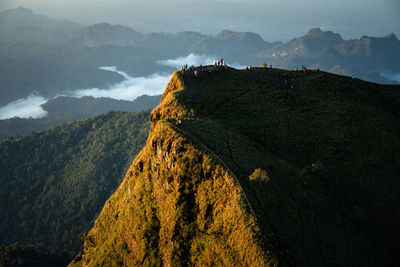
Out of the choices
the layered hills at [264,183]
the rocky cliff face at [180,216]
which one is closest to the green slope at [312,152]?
the layered hills at [264,183]

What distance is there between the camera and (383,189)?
36.2m

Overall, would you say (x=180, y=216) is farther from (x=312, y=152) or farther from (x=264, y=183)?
(x=312, y=152)

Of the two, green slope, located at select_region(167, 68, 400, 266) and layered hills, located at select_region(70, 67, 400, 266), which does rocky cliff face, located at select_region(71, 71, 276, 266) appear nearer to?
layered hills, located at select_region(70, 67, 400, 266)

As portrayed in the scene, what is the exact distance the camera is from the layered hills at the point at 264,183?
2889 cm

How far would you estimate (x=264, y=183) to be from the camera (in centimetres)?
3219

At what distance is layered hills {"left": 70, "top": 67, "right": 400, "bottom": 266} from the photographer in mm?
28891

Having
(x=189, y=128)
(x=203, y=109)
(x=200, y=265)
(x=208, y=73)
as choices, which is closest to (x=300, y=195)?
(x=200, y=265)

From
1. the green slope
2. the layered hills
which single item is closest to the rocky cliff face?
the layered hills

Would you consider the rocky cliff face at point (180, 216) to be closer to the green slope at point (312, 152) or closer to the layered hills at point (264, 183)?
the layered hills at point (264, 183)

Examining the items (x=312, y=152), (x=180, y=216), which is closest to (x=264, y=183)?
(x=180, y=216)

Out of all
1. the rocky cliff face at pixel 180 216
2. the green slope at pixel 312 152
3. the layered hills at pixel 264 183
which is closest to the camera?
the rocky cliff face at pixel 180 216

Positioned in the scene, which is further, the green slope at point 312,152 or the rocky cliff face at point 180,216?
the green slope at point 312,152

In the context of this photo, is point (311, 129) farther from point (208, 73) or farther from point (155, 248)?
point (155, 248)

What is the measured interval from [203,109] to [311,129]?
816 inches
